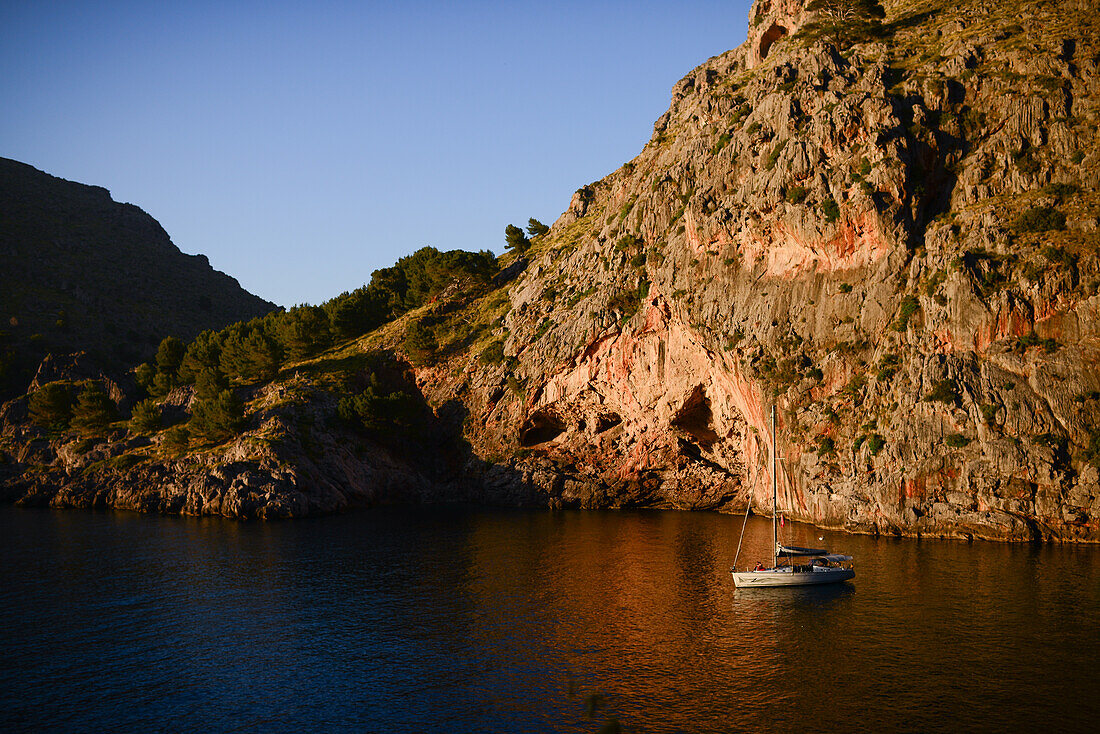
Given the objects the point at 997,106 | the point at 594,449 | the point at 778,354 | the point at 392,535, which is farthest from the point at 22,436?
the point at 997,106

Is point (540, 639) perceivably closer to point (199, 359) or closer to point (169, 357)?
point (199, 359)

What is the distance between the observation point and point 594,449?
117312 mm

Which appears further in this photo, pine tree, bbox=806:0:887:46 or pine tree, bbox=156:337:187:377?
pine tree, bbox=156:337:187:377

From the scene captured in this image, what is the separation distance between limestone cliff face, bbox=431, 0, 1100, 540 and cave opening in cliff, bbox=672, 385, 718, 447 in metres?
0.35

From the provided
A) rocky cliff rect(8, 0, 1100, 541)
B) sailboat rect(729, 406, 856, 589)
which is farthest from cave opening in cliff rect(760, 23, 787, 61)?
sailboat rect(729, 406, 856, 589)

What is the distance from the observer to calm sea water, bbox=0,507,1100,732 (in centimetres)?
4094

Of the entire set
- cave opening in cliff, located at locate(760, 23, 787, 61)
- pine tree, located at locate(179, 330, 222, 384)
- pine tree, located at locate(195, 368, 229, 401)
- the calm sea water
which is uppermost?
cave opening in cliff, located at locate(760, 23, 787, 61)

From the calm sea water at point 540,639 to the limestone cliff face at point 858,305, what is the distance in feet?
32.5

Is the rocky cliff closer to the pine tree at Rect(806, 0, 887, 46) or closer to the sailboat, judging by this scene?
the pine tree at Rect(806, 0, 887, 46)

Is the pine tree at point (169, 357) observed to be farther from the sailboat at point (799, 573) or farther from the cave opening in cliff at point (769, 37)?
the cave opening in cliff at point (769, 37)

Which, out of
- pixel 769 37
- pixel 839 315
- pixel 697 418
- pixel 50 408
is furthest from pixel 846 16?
pixel 50 408

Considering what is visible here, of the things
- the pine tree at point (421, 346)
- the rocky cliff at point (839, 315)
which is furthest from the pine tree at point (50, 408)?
the pine tree at point (421, 346)

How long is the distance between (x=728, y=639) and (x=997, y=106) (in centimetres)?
7737

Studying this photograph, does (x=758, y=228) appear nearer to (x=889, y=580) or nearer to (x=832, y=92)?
(x=832, y=92)
